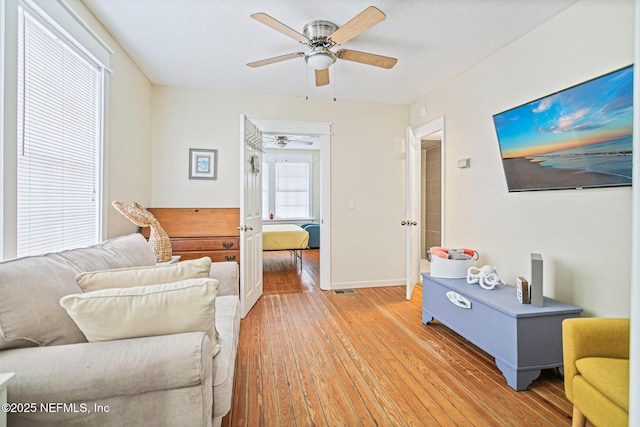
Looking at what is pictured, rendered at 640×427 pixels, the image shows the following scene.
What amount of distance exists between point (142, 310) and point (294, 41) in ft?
7.97

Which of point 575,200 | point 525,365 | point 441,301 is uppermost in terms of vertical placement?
point 575,200

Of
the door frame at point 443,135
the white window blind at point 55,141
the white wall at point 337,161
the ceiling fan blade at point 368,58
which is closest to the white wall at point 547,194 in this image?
the door frame at point 443,135

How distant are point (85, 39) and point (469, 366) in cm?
355

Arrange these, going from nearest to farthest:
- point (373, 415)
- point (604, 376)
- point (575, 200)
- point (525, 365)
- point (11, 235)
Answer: point (604, 376) → point (11, 235) → point (373, 415) → point (525, 365) → point (575, 200)

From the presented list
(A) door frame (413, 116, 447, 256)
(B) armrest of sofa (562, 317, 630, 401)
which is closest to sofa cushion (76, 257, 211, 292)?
(B) armrest of sofa (562, 317, 630, 401)

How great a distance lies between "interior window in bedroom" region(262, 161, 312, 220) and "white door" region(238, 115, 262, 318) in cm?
423

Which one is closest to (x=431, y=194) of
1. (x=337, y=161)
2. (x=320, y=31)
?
(x=337, y=161)

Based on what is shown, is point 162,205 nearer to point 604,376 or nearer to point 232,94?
point 232,94

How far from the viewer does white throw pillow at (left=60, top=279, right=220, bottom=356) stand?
109 cm

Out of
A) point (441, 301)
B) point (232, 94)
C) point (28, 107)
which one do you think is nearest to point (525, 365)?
point (441, 301)

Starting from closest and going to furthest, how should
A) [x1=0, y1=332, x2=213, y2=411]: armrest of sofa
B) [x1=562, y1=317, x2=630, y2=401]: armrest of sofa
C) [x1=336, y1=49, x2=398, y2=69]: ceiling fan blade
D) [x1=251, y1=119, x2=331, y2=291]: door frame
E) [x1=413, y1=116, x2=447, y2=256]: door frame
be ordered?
[x1=0, y1=332, x2=213, y2=411]: armrest of sofa
[x1=562, y1=317, x2=630, y2=401]: armrest of sofa
[x1=336, y1=49, x2=398, y2=69]: ceiling fan blade
[x1=413, y1=116, x2=447, y2=256]: door frame
[x1=251, y1=119, x2=331, y2=291]: door frame

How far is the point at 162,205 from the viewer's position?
3705 mm

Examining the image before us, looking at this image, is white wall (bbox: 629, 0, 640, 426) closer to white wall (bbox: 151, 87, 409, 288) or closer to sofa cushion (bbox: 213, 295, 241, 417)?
sofa cushion (bbox: 213, 295, 241, 417)

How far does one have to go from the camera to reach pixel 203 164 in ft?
12.4
